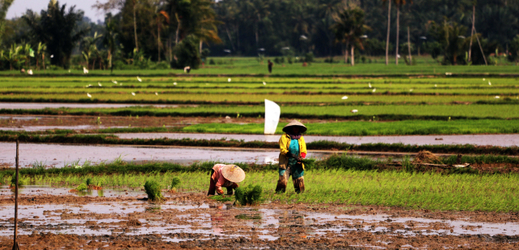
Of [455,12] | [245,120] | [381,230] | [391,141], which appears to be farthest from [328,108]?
[455,12]

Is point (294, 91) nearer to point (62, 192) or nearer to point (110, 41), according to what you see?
point (62, 192)

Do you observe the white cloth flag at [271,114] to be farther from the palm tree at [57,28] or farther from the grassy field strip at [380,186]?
the palm tree at [57,28]

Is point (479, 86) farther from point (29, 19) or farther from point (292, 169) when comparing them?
point (29, 19)

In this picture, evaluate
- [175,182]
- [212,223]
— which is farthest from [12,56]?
[212,223]

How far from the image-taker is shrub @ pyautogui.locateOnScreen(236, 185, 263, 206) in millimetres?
9125

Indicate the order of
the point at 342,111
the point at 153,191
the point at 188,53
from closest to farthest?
1. the point at 153,191
2. the point at 342,111
3. the point at 188,53

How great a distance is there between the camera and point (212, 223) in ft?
26.2

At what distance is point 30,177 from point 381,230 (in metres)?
7.68

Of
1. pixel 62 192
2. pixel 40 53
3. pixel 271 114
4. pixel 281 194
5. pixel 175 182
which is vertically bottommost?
pixel 62 192

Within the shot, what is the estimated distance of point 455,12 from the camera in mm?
107188

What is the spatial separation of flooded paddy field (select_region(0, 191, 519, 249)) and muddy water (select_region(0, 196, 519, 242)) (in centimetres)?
1

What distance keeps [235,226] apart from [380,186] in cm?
391

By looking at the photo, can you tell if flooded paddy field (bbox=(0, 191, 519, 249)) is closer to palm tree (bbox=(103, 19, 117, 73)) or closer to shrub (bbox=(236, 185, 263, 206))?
shrub (bbox=(236, 185, 263, 206))

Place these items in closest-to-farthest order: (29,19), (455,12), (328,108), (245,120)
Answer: (245,120)
(328,108)
(29,19)
(455,12)
